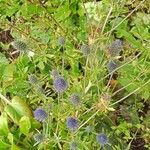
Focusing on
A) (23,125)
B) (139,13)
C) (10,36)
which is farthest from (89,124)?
(10,36)

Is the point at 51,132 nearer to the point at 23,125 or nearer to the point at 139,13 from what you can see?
the point at 23,125

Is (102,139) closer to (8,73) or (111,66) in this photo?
(111,66)

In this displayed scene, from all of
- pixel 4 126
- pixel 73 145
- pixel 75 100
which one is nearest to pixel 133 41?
pixel 75 100

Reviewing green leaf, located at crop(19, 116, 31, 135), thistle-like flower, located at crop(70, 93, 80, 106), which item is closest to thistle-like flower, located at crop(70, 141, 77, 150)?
thistle-like flower, located at crop(70, 93, 80, 106)

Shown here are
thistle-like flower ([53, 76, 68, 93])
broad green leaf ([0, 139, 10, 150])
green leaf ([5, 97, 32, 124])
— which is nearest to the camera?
thistle-like flower ([53, 76, 68, 93])

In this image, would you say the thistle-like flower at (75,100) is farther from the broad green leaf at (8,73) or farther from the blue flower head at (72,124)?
the broad green leaf at (8,73)

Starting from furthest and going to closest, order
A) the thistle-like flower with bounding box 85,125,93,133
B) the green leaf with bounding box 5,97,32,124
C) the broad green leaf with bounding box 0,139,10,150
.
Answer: the green leaf with bounding box 5,97,32,124 → the broad green leaf with bounding box 0,139,10,150 → the thistle-like flower with bounding box 85,125,93,133

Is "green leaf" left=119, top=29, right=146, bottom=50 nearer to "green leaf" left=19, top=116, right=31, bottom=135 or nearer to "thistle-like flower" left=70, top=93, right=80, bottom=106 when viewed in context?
"thistle-like flower" left=70, top=93, right=80, bottom=106

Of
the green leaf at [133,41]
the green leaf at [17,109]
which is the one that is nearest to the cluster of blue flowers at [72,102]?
the green leaf at [133,41]
